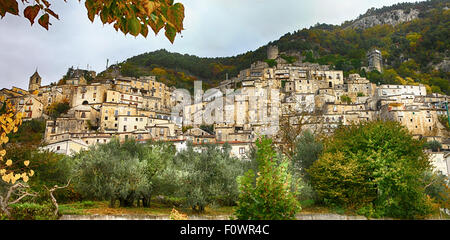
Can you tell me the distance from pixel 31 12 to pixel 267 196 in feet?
18.6

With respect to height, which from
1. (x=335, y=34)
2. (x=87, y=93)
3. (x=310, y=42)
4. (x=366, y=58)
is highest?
(x=335, y=34)

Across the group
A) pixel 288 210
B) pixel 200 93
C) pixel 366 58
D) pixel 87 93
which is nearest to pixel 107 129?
pixel 87 93

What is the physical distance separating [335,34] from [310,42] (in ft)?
72.9

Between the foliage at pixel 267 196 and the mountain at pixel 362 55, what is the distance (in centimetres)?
9548

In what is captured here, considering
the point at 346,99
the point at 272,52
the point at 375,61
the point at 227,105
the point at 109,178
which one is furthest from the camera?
the point at 272,52

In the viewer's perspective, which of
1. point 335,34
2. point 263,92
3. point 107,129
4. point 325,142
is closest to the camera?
point 325,142

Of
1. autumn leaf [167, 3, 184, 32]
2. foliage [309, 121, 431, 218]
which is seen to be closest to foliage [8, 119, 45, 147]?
foliage [309, 121, 431, 218]

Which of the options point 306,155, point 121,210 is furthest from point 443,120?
point 121,210

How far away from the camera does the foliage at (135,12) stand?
8.85ft

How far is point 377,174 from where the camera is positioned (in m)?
19.2

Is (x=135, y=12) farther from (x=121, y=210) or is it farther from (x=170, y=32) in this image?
(x=121, y=210)

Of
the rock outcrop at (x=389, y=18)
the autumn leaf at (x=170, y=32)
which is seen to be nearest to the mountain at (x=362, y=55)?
the rock outcrop at (x=389, y=18)

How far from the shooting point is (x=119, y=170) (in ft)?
58.6
